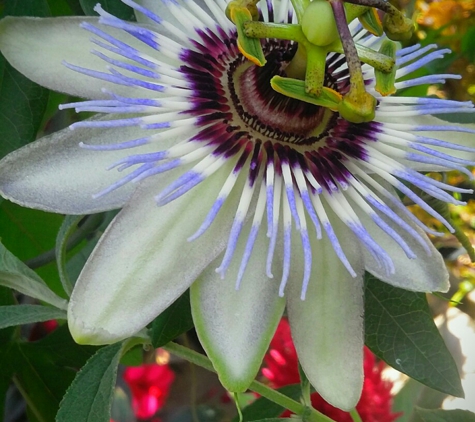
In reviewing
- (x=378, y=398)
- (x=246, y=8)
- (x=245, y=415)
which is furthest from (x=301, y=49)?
(x=378, y=398)

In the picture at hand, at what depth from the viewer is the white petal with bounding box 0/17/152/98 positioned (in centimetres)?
73

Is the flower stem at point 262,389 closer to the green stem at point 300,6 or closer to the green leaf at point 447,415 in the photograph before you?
the green leaf at point 447,415

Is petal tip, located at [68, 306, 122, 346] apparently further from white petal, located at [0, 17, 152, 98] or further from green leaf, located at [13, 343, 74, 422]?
green leaf, located at [13, 343, 74, 422]

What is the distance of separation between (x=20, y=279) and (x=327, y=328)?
15.2 inches

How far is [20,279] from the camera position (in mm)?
775

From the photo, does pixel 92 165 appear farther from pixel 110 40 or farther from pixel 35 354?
pixel 35 354

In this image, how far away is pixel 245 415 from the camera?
114 cm

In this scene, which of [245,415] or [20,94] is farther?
[245,415]

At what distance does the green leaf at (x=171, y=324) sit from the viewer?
78 centimetres

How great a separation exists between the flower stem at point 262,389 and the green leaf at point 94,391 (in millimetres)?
79

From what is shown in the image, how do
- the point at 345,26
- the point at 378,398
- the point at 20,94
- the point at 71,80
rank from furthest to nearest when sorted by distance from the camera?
the point at 378,398
the point at 20,94
the point at 71,80
the point at 345,26

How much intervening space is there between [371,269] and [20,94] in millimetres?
532

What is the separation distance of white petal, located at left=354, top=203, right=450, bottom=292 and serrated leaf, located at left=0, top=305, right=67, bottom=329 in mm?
406

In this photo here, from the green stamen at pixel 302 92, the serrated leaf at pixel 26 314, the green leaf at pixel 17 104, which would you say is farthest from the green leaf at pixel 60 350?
the green stamen at pixel 302 92
